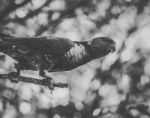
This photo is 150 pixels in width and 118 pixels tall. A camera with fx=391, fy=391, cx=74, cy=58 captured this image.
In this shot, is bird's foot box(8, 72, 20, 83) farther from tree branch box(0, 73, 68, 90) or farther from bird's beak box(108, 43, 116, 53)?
bird's beak box(108, 43, 116, 53)

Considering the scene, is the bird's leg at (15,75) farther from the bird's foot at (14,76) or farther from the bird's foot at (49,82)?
the bird's foot at (49,82)

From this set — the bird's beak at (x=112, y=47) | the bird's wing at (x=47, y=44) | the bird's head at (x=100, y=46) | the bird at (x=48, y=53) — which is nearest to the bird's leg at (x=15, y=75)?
the bird at (x=48, y=53)

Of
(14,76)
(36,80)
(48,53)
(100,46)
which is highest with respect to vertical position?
(100,46)

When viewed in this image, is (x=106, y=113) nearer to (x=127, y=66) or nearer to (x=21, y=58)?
(x=127, y=66)

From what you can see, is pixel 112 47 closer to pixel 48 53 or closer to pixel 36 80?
pixel 48 53

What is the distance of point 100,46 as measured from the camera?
12.4 ft

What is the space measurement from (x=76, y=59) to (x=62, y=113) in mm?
1090

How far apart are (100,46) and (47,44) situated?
574 mm

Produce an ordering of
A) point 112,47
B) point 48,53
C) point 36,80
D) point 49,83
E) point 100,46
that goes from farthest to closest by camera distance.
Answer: point 112,47 → point 100,46 → point 48,53 → point 49,83 → point 36,80

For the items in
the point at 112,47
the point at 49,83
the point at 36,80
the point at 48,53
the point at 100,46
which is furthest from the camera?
the point at 112,47

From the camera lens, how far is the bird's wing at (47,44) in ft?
10.8

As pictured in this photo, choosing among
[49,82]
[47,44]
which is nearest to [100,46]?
[47,44]

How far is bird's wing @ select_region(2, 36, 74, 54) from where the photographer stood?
3.29m

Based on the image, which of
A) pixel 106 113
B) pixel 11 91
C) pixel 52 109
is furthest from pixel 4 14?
pixel 106 113
